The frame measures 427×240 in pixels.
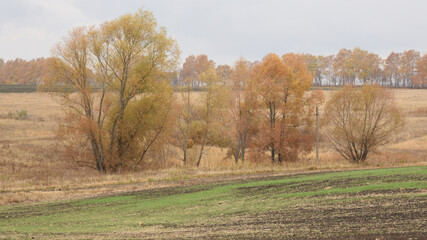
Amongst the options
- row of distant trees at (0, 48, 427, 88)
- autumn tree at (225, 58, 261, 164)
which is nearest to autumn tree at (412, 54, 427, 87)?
row of distant trees at (0, 48, 427, 88)

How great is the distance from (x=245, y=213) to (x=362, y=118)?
25.5m

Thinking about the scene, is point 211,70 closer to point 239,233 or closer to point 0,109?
point 239,233

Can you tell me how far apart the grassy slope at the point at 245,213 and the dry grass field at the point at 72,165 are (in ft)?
14.1

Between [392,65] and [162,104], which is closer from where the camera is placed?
[162,104]

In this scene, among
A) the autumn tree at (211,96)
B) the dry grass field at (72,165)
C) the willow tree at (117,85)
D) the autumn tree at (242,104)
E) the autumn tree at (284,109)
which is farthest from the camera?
the autumn tree at (211,96)

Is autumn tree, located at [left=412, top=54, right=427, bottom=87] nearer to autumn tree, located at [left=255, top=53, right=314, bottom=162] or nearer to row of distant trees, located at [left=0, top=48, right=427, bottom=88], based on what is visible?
row of distant trees, located at [left=0, top=48, right=427, bottom=88]

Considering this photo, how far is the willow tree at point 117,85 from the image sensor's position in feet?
111

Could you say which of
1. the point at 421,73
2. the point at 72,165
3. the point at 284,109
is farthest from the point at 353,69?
the point at 72,165

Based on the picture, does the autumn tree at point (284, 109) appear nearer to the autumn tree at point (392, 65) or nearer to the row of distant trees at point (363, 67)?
the row of distant trees at point (363, 67)

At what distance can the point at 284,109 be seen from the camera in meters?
40.8

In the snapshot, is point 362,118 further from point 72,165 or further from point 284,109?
point 72,165

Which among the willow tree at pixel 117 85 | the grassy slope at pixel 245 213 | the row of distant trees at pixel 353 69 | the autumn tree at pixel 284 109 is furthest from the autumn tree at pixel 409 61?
the grassy slope at pixel 245 213

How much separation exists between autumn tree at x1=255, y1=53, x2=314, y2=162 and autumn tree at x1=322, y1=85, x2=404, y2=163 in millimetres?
4777

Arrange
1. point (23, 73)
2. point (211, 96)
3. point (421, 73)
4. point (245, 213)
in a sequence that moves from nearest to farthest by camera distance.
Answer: point (245, 213)
point (211, 96)
point (421, 73)
point (23, 73)
